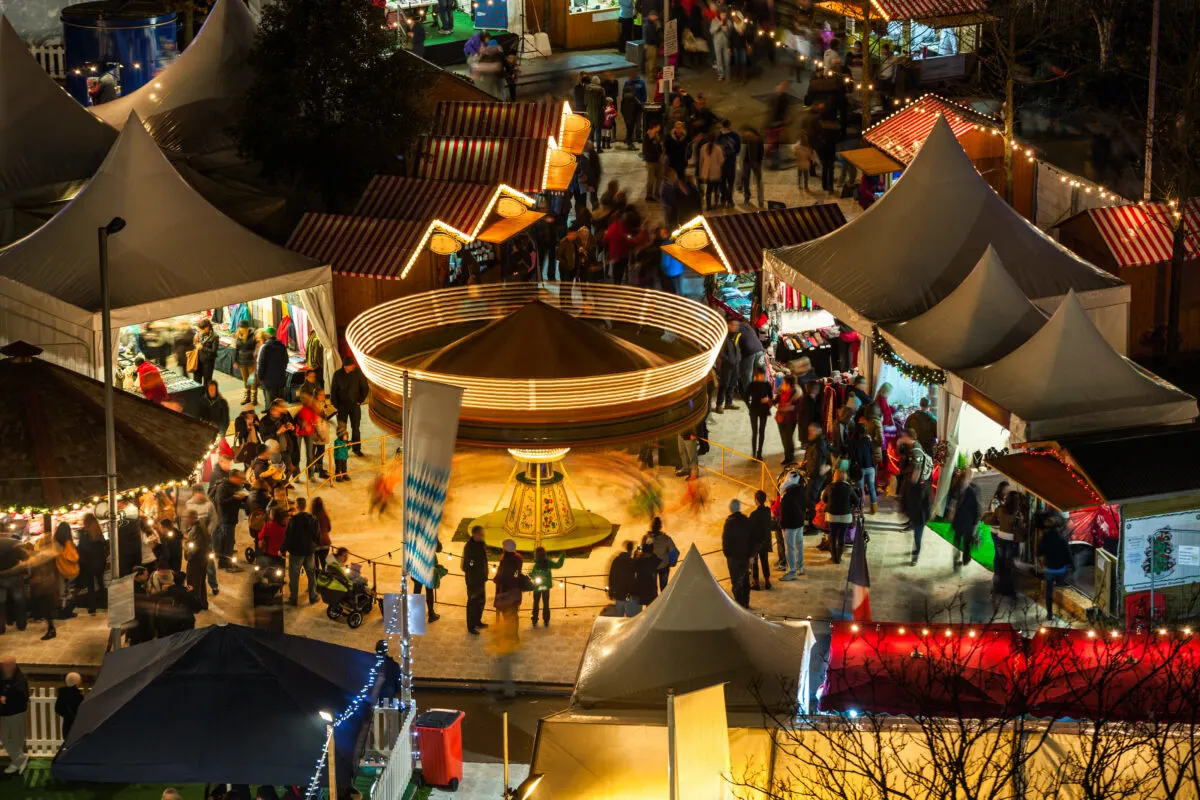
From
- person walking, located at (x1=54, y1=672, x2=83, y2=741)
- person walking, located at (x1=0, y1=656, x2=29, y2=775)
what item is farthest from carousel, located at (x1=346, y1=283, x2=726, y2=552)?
person walking, located at (x1=0, y1=656, x2=29, y2=775)

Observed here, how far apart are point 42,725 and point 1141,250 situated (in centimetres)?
1641

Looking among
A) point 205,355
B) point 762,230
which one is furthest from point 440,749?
point 762,230

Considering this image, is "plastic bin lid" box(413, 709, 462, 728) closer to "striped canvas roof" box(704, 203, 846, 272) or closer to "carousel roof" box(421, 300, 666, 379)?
"carousel roof" box(421, 300, 666, 379)

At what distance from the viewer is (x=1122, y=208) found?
29.3 metres

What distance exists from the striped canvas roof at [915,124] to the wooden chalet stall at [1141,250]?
4.43 metres

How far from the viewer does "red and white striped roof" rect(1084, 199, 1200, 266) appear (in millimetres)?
29047

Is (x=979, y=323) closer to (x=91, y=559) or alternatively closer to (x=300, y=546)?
(x=300, y=546)

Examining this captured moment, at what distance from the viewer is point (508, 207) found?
31.4 metres

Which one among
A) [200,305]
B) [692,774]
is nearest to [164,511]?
[200,305]

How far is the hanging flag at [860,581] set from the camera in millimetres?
21672

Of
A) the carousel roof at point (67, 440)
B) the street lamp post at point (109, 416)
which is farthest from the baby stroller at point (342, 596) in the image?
the street lamp post at point (109, 416)

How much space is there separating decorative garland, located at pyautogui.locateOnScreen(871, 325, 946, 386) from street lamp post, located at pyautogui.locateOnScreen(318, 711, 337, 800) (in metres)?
9.77

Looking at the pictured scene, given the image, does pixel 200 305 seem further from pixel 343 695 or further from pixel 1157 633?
pixel 1157 633

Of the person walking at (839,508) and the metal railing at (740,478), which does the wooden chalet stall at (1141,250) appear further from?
the person walking at (839,508)
